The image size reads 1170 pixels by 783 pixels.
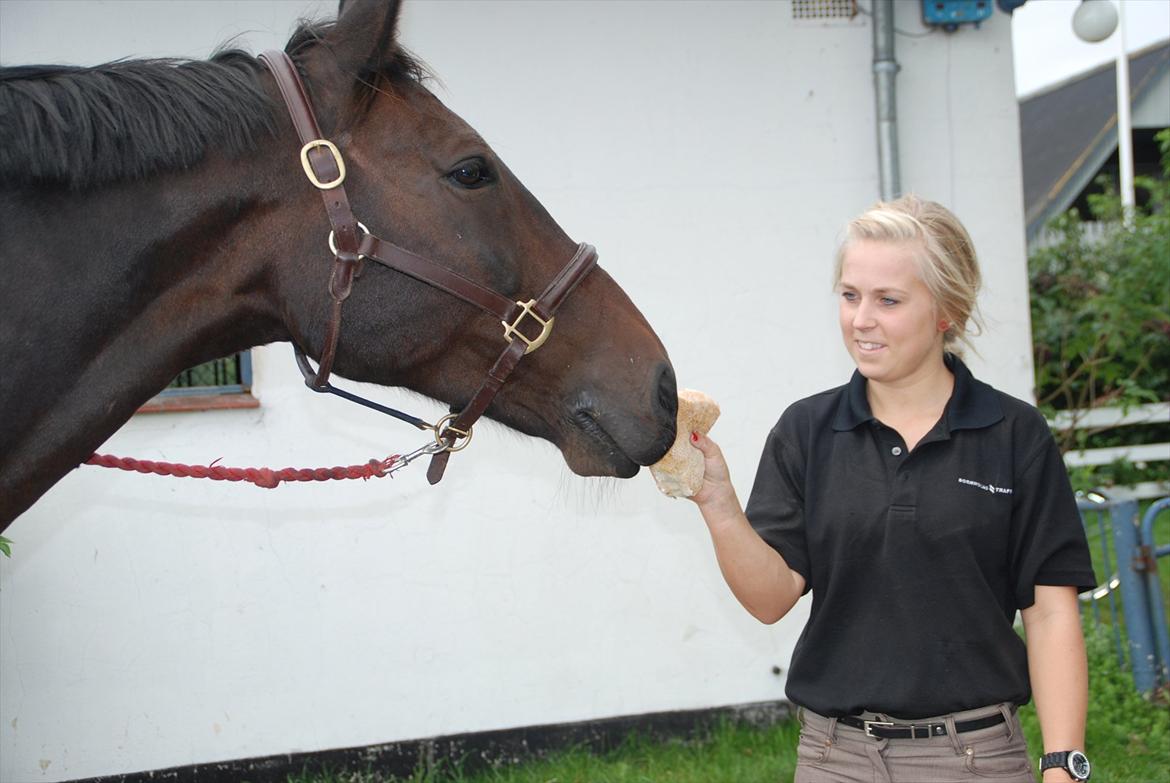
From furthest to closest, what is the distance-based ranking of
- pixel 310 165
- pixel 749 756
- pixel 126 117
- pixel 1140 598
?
pixel 1140 598 < pixel 749 756 < pixel 310 165 < pixel 126 117

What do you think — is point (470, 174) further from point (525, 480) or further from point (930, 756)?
point (525, 480)

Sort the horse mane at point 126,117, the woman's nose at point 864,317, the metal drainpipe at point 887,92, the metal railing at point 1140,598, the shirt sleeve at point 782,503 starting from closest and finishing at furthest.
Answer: the horse mane at point 126,117 → the woman's nose at point 864,317 → the shirt sleeve at point 782,503 → the metal railing at point 1140,598 → the metal drainpipe at point 887,92

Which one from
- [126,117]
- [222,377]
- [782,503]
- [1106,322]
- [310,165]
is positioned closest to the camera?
[126,117]

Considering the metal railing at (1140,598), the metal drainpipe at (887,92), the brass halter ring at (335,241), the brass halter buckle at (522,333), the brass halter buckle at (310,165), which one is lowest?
the metal railing at (1140,598)

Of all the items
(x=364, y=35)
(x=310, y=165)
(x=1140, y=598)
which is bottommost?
(x=1140, y=598)

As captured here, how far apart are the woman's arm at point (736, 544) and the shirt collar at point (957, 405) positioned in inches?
12.5

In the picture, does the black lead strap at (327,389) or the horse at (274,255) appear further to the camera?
the black lead strap at (327,389)

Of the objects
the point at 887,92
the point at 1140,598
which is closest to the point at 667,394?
the point at 887,92

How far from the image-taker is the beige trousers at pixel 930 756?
214 cm

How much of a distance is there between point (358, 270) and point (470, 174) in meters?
0.32

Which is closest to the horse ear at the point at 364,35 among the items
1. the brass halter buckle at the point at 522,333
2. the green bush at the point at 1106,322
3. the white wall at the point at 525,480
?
the brass halter buckle at the point at 522,333

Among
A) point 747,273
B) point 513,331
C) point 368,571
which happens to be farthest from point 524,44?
point 513,331

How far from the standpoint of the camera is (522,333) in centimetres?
221

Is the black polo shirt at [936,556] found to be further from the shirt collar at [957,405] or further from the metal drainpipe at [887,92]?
the metal drainpipe at [887,92]
